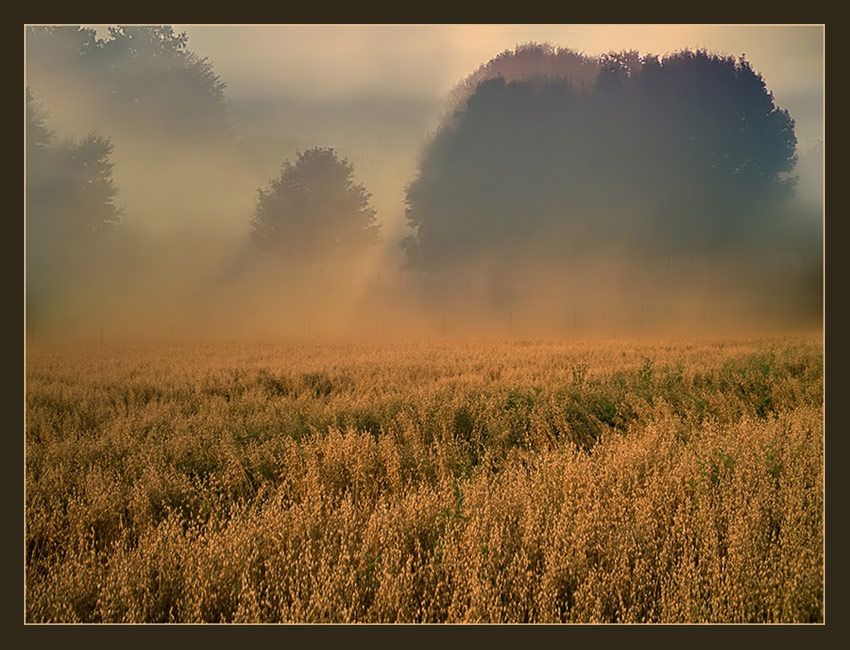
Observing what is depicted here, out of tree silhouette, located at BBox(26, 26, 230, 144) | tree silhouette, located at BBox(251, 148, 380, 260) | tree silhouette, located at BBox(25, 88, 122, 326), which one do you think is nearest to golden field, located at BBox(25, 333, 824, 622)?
tree silhouette, located at BBox(25, 88, 122, 326)

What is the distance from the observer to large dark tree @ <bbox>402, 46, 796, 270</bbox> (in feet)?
19.0

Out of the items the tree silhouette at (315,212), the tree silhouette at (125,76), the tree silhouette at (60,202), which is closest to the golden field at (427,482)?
the tree silhouette at (60,202)

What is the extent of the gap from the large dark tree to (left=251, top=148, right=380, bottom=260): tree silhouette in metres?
0.50

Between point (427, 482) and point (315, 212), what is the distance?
8.47 ft

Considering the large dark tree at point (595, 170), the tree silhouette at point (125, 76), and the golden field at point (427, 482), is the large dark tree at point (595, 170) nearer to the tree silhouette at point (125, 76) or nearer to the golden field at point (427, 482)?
the golden field at point (427, 482)

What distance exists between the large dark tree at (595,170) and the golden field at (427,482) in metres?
1.06

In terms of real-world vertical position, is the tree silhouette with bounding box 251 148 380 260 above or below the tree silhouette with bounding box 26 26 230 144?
below

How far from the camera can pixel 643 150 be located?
591cm

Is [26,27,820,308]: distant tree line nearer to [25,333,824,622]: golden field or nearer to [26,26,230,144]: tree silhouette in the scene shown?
[26,26,230,144]: tree silhouette

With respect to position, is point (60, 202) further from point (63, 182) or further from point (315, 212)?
point (315, 212)

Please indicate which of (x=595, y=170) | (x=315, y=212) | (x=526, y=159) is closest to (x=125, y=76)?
(x=315, y=212)

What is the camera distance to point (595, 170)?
589cm

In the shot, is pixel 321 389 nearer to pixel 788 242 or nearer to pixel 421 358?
pixel 421 358

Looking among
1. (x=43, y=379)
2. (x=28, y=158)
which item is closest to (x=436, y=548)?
(x=43, y=379)
